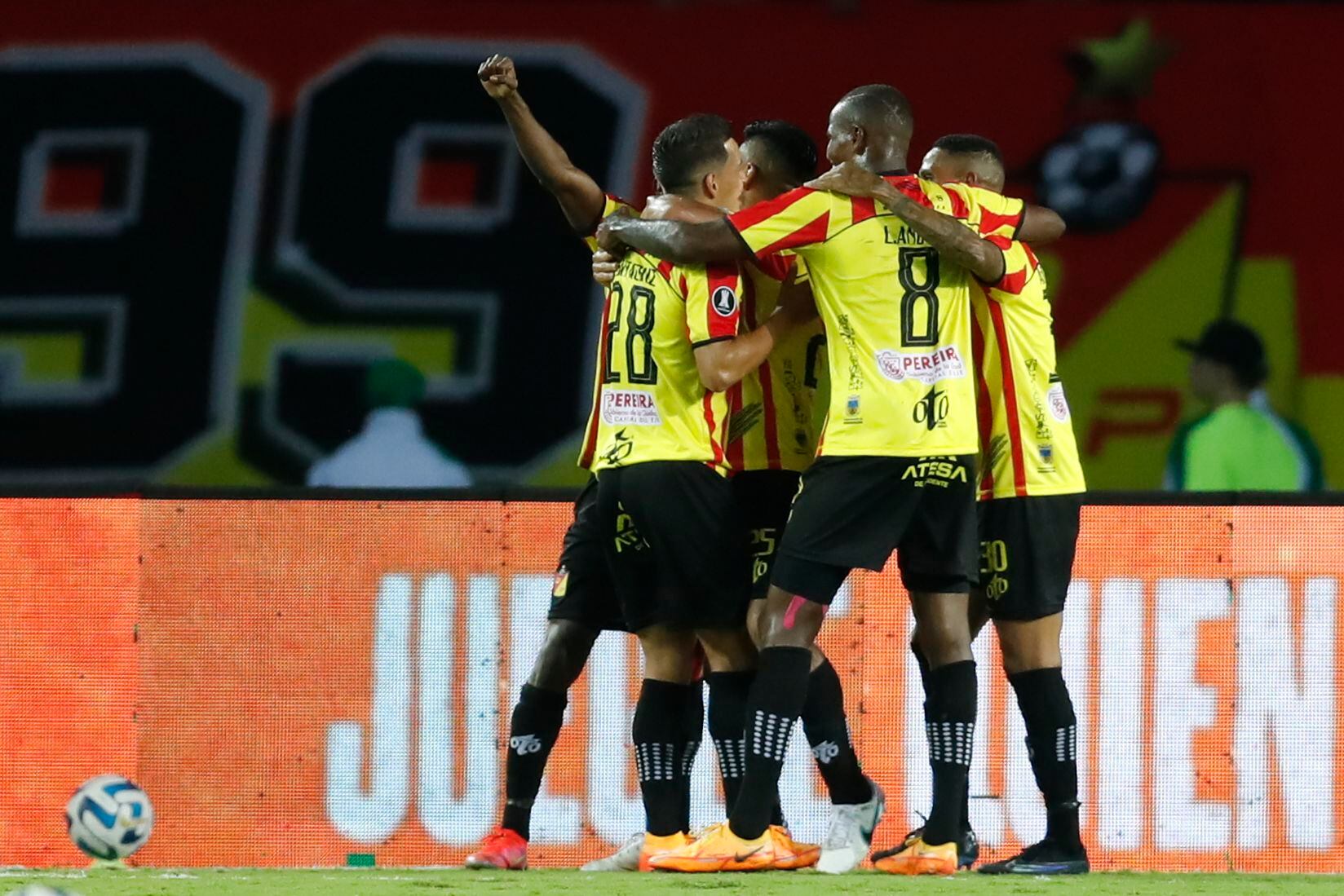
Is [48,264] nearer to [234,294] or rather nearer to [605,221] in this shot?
[234,294]

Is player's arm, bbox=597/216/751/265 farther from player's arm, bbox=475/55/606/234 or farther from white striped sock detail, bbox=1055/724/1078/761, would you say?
white striped sock detail, bbox=1055/724/1078/761

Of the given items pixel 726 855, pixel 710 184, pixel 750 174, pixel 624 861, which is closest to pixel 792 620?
pixel 726 855

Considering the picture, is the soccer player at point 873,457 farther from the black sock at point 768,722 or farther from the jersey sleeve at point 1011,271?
the jersey sleeve at point 1011,271

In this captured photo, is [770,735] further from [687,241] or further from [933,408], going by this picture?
[687,241]

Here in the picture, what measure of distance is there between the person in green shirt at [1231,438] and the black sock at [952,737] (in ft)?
7.44

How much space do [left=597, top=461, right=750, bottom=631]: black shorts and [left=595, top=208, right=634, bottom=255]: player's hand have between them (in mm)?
574

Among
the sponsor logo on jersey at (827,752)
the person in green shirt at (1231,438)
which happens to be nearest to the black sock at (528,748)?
the sponsor logo on jersey at (827,752)

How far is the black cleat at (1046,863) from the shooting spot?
5543 millimetres

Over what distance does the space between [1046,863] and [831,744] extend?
602mm

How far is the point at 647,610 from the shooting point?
555 centimetres

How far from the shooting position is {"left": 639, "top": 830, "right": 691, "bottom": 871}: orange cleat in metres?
5.48

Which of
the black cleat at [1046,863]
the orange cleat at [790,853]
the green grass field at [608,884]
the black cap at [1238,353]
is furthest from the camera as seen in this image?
the black cap at [1238,353]

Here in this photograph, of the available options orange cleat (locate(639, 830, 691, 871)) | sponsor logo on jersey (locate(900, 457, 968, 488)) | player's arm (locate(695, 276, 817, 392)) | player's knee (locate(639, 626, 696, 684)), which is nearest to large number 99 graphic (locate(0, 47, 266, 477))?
player's knee (locate(639, 626, 696, 684))

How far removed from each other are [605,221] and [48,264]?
20.4ft
